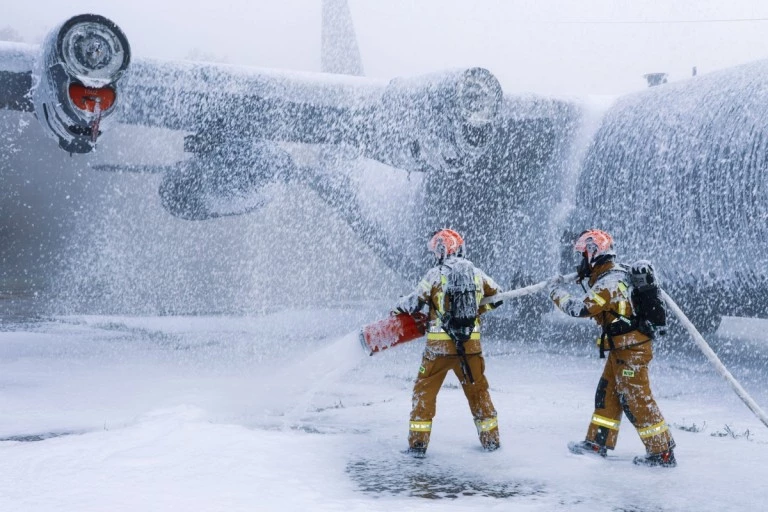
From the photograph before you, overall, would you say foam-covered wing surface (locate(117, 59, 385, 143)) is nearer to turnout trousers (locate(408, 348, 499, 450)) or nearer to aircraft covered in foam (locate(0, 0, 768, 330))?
aircraft covered in foam (locate(0, 0, 768, 330))

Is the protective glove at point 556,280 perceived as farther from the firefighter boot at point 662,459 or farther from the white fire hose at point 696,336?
the firefighter boot at point 662,459

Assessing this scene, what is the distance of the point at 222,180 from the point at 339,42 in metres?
7.84

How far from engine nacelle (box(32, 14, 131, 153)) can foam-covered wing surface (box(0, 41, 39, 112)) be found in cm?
88

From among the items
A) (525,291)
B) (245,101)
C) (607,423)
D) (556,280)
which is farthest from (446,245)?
(245,101)

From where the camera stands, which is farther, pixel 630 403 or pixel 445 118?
pixel 445 118

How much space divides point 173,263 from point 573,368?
3377 cm

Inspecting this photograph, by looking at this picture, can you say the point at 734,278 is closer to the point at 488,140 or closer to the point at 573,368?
Result: the point at 573,368

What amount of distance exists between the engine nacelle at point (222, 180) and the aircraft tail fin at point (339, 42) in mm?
6763

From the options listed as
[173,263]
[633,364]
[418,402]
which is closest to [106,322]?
[418,402]

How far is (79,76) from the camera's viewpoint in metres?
7.48

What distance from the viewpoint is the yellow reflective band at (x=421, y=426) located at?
5082mm

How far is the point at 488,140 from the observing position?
944 cm

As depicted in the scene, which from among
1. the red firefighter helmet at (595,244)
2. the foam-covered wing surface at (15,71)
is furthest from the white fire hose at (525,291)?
the foam-covered wing surface at (15,71)

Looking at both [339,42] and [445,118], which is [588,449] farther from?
[339,42]
